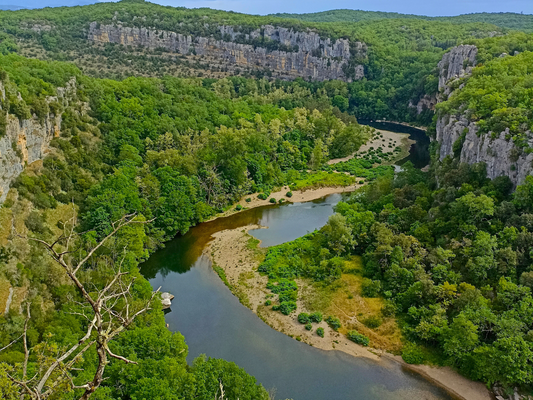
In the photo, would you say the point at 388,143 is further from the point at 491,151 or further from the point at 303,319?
the point at 303,319

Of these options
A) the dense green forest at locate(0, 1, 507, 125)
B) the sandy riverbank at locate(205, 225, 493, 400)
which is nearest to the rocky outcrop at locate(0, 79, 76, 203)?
the sandy riverbank at locate(205, 225, 493, 400)

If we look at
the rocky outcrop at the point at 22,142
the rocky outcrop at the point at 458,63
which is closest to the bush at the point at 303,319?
the rocky outcrop at the point at 22,142

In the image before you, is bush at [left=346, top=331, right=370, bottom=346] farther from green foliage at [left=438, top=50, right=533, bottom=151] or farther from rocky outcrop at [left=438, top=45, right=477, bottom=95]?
rocky outcrop at [left=438, top=45, right=477, bottom=95]

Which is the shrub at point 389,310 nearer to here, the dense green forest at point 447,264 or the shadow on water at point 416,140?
the dense green forest at point 447,264

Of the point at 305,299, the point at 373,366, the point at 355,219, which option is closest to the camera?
the point at 373,366

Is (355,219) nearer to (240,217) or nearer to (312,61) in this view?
(240,217)

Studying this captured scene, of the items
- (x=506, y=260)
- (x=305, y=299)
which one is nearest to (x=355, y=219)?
(x=305, y=299)
